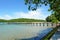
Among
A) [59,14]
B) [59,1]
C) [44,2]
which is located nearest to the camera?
[59,1]

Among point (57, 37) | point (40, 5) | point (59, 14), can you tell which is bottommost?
point (57, 37)

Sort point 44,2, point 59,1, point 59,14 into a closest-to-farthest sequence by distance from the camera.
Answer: point 59,1 < point 44,2 < point 59,14

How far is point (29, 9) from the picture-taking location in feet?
47.6

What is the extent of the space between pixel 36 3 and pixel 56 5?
172cm

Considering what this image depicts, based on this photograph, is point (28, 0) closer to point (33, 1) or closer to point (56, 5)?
point (33, 1)

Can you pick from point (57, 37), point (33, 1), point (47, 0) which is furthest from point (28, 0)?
point (57, 37)

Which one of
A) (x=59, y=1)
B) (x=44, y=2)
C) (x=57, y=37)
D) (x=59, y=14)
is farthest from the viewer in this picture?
(x=59, y=14)

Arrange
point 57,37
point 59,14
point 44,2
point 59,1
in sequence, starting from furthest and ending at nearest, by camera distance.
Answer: point 59,14
point 44,2
point 59,1
point 57,37

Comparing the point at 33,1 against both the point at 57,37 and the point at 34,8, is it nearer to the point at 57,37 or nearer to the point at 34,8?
the point at 34,8

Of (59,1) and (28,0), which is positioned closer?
(59,1)

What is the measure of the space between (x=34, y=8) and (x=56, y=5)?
1913 millimetres

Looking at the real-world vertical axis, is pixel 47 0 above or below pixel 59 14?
above

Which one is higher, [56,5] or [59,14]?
[56,5]

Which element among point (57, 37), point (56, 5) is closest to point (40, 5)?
point (56, 5)
